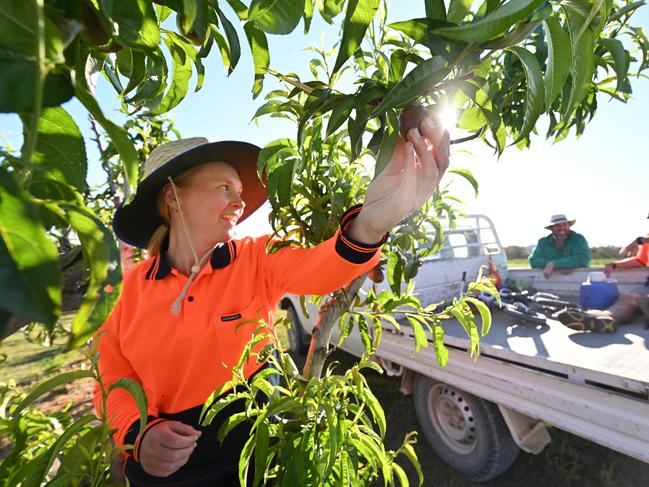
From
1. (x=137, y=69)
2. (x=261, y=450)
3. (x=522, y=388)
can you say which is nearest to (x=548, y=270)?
(x=522, y=388)

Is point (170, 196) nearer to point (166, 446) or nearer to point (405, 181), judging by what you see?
point (166, 446)

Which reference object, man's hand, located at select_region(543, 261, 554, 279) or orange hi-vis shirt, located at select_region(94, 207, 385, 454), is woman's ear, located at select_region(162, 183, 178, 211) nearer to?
orange hi-vis shirt, located at select_region(94, 207, 385, 454)

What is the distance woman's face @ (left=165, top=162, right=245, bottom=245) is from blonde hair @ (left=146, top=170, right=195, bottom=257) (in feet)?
0.09

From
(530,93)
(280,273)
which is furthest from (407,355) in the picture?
(530,93)

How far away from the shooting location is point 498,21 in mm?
290

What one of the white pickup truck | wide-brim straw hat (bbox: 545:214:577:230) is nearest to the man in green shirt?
wide-brim straw hat (bbox: 545:214:577:230)

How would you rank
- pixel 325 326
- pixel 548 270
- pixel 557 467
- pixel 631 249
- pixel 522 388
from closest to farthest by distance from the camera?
pixel 325 326, pixel 522 388, pixel 557 467, pixel 631 249, pixel 548 270

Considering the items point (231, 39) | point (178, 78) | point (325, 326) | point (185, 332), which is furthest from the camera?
point (185, 332)

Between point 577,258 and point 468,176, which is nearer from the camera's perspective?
point 468,176

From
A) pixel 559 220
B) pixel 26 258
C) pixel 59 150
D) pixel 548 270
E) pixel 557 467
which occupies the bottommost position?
pixel 557 467

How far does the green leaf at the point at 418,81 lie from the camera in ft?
1.31

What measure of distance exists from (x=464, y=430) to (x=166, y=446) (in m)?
2.43

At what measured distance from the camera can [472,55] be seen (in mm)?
422

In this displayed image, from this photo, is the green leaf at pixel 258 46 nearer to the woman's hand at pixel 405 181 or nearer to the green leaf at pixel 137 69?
the green leaf at pixel 137 69
